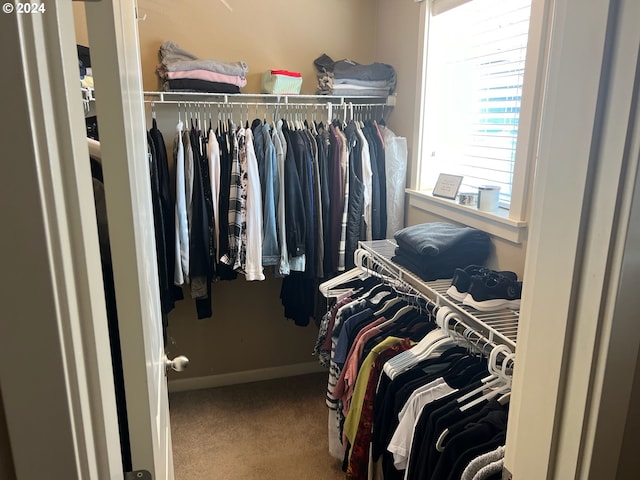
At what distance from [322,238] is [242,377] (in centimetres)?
119

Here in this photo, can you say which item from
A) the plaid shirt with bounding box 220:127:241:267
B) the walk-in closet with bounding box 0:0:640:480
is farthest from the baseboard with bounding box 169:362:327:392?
the plaid shirt with bounding box 220:127:241:267

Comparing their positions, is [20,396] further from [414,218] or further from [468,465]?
[414,218]

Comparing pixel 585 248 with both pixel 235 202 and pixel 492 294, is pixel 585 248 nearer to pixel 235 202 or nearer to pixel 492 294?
pixel 492 294

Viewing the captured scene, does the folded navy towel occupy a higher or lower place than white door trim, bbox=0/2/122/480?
lower

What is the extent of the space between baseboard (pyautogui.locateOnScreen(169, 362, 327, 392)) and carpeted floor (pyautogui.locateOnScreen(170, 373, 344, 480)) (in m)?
0.04

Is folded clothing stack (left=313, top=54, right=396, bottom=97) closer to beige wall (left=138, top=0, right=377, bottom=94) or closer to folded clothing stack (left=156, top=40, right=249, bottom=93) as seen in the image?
beige wall (left=138, top=0, right=377, bottom=94)

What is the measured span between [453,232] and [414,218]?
0.69 m

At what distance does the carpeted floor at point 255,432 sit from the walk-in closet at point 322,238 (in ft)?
0.05

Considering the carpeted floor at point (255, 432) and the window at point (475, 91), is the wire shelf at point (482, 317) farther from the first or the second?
the carpeted floor at point (255, 432)

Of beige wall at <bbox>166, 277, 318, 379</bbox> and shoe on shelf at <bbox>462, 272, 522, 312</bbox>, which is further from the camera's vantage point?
beige wall at <bbox>166, 277, 318, 379</bbox>

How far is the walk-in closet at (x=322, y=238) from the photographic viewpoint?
50cm

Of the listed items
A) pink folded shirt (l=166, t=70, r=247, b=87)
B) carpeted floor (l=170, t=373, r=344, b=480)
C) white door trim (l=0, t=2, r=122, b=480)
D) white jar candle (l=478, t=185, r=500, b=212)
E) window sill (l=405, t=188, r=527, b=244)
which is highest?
pink folded shirt (l=166, t=70, r=247, b=87)

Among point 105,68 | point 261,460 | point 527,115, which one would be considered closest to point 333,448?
point 261,460

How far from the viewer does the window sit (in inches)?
81.2
